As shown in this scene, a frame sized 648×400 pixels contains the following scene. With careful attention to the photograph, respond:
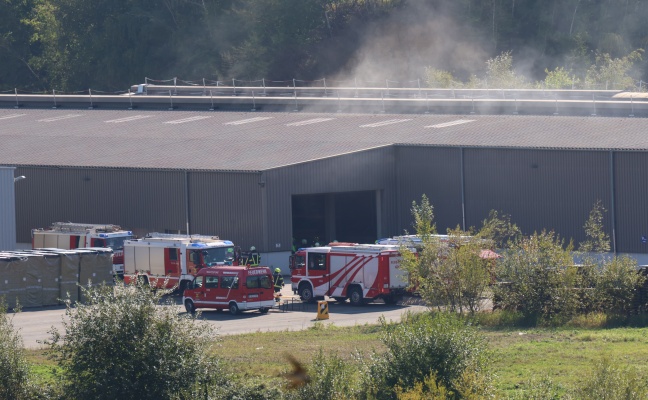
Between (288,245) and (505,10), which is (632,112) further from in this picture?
(505,10)

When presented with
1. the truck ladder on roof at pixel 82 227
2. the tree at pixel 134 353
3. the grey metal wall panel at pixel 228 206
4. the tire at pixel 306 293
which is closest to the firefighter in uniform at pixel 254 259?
the grey metal wall panel at pixel 228 206

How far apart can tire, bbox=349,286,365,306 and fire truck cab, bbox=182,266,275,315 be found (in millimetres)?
2876

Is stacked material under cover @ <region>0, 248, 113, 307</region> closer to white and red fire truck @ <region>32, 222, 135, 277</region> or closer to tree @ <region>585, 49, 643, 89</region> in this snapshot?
white and red fire truck @ <region>32, 222, 135, 277</region>

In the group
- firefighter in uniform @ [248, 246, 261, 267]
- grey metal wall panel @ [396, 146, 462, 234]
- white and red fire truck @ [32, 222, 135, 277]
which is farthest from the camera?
grey metal wall panel @ [396, 146, 462, 234]

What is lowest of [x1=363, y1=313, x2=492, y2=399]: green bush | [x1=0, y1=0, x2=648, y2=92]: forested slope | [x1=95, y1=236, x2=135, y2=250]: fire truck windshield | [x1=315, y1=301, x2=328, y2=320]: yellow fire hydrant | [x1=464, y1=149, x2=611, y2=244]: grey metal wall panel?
[x1=315, y1=301, x2=328, y2=320]: yellow fire hydrant

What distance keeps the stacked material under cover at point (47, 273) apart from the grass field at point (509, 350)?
9.33 meters

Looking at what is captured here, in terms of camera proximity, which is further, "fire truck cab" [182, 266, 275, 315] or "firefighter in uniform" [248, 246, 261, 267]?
"firefighter in uniform" [248, 246, 261, 267]

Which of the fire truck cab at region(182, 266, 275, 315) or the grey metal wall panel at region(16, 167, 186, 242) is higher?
the grey metal wall panel at region(16, 167, 186, 242)

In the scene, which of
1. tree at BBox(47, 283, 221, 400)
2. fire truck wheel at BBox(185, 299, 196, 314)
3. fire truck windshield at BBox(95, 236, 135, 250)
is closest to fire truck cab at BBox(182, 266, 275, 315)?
fire truck wheel at BBox(185, 299, 196, 314)

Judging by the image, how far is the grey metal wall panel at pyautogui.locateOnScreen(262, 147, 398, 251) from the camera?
46594 mm

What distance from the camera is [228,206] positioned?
A: 47312 mm

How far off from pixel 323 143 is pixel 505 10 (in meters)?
56.4

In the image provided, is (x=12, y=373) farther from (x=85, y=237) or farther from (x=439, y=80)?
(x=439, y=80)

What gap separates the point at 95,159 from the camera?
173ft
